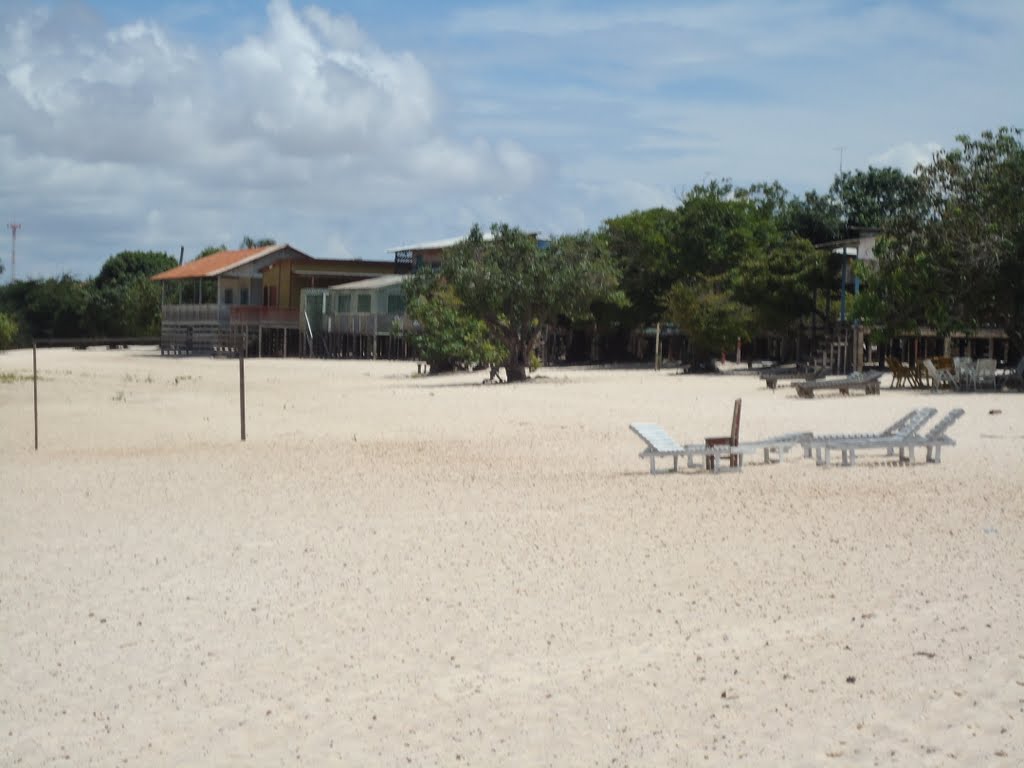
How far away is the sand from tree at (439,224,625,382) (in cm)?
1927

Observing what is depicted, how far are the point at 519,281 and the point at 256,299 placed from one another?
36.1 metres

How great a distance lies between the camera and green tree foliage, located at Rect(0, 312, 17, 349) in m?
75.2

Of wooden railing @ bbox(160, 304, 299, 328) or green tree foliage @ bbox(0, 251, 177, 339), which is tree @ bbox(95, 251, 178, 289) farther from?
wooden railing @ bbox(160, 304, 299, 328)

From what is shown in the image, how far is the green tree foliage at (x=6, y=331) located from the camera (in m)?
75.2

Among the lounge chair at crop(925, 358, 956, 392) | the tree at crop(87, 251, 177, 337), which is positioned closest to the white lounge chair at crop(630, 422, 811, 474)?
the lounge chair at crop(925, 358, 956, 392)

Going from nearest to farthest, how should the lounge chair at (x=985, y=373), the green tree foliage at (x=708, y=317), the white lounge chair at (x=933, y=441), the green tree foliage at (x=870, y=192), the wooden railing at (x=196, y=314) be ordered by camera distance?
the white lounge chair at (x=933, y=441)
the lounge chair at (x=985, y=373)
the green tree foliage at (x=708, y=317)
the green tree foliage at (x=870, y=192)
the wooden railing at (x=196, y=314)

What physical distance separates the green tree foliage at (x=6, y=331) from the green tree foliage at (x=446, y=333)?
128 ft

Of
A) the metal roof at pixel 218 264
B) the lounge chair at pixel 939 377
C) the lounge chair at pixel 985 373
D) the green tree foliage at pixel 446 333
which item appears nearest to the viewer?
the lounge chair at pixel 939 377

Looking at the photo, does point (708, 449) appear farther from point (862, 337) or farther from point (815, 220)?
point (815, 220)

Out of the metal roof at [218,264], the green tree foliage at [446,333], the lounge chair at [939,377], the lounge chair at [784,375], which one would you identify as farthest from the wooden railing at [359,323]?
the lounge chair at [939,377]

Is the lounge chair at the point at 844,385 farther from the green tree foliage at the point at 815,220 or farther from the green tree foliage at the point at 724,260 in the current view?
the green tree foliage at the point at 815,220

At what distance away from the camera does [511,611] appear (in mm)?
8828

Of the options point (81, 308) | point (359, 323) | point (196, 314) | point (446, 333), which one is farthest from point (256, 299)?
→ point (446, 333)

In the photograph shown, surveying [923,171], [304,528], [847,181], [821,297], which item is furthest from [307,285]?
[304,528]
